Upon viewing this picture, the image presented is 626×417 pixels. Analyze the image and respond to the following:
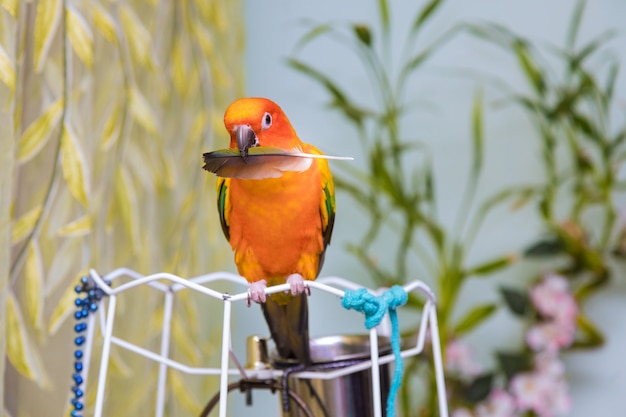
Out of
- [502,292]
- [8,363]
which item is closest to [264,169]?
[8,363]

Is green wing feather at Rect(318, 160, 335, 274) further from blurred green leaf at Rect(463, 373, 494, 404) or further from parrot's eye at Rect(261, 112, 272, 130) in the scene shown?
blurred green leaf at Rect(463, 373, 494, 404)

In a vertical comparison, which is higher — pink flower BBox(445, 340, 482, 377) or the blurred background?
the blurred background

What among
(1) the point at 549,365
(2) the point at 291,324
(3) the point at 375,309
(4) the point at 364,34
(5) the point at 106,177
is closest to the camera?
(3) the point at 375,309

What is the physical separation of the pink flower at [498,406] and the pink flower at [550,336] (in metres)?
0.11

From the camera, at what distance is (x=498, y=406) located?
4.04ft

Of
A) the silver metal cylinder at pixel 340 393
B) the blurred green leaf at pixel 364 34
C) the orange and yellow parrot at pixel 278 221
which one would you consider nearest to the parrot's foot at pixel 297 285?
the orange and yellow parrot at pixel 278 221

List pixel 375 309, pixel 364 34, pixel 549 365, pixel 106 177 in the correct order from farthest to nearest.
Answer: pixel 364 34
pixel 549 365
pixel 106 177
pixel 375 309

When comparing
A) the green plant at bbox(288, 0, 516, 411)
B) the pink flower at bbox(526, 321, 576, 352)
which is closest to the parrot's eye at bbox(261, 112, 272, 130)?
the green plant at bbox(288, 0, 516, 411)

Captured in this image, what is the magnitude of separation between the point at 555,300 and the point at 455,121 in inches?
16.0

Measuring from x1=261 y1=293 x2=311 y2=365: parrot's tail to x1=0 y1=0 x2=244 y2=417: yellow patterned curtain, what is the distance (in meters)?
0.30

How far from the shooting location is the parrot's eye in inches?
22.9

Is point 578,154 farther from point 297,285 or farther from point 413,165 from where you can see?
point 297,285

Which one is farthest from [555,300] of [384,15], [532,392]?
[384,15]

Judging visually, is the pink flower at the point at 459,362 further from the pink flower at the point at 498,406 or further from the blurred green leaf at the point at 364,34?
the blurred green leaf at the point at 364,34
